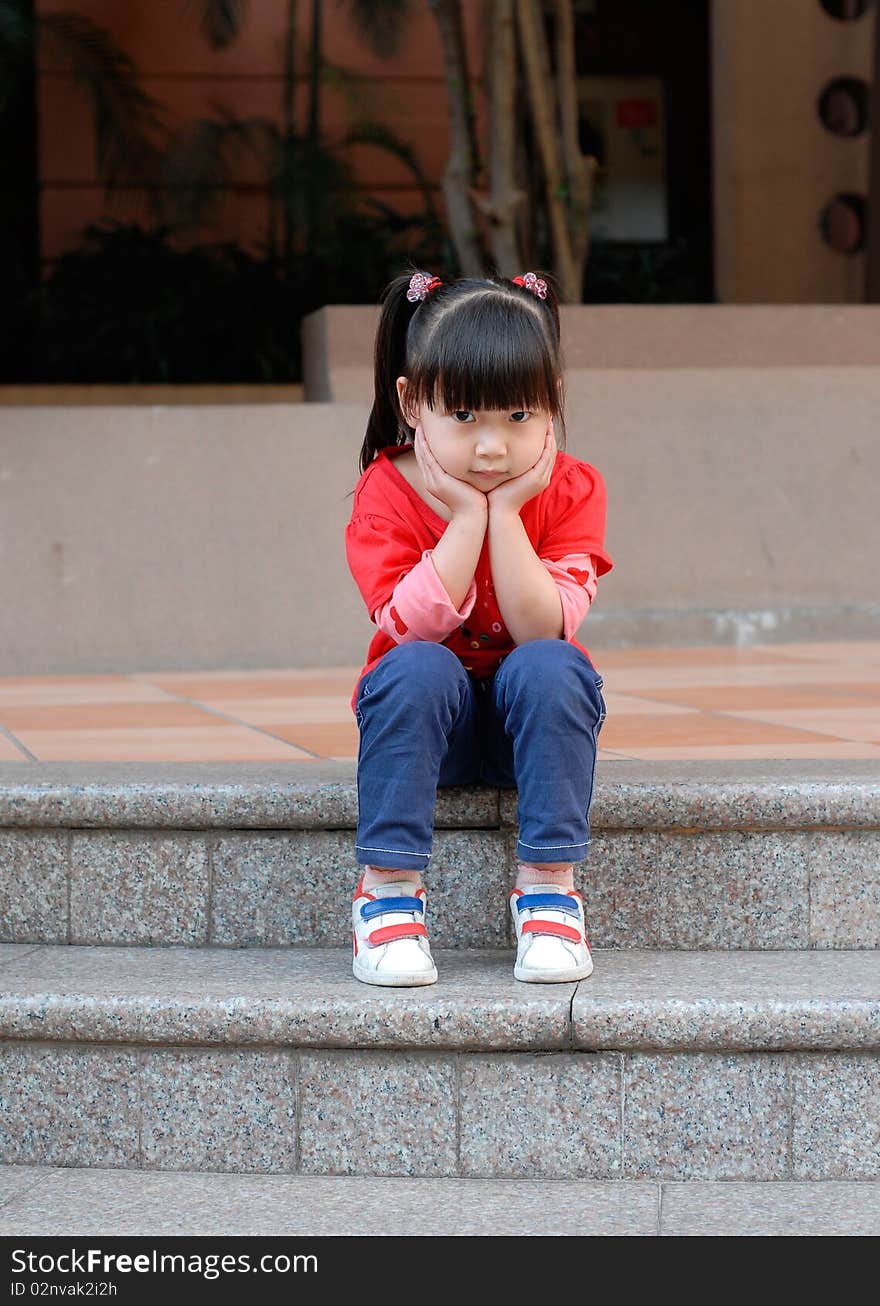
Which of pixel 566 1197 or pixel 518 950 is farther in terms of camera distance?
pixel 518 950

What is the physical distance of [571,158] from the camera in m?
5.40

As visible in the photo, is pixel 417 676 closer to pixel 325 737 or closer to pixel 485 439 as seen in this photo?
pixel 485 439

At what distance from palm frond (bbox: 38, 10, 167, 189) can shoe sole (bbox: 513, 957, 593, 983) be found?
6.90 m

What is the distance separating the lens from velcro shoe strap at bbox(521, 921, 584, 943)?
1809 mm

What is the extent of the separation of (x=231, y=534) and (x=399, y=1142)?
2.83m

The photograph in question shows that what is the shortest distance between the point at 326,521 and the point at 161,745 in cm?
183

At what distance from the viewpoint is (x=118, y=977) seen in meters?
1.84

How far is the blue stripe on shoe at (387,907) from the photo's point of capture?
5.95 feet

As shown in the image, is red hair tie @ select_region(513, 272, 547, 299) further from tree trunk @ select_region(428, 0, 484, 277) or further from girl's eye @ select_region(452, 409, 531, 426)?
tree trunk @ select_region(428, 0, 484, 277)

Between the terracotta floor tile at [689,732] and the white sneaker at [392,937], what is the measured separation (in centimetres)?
76

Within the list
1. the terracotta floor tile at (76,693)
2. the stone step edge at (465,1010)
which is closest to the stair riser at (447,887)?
the stone step edge at (465,1010)

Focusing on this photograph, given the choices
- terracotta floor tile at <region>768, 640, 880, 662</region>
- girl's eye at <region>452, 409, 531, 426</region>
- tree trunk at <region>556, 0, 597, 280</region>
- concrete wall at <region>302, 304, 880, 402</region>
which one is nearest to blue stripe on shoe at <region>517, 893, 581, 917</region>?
girl's eye at <region>452, 409, 531, 426</region>
